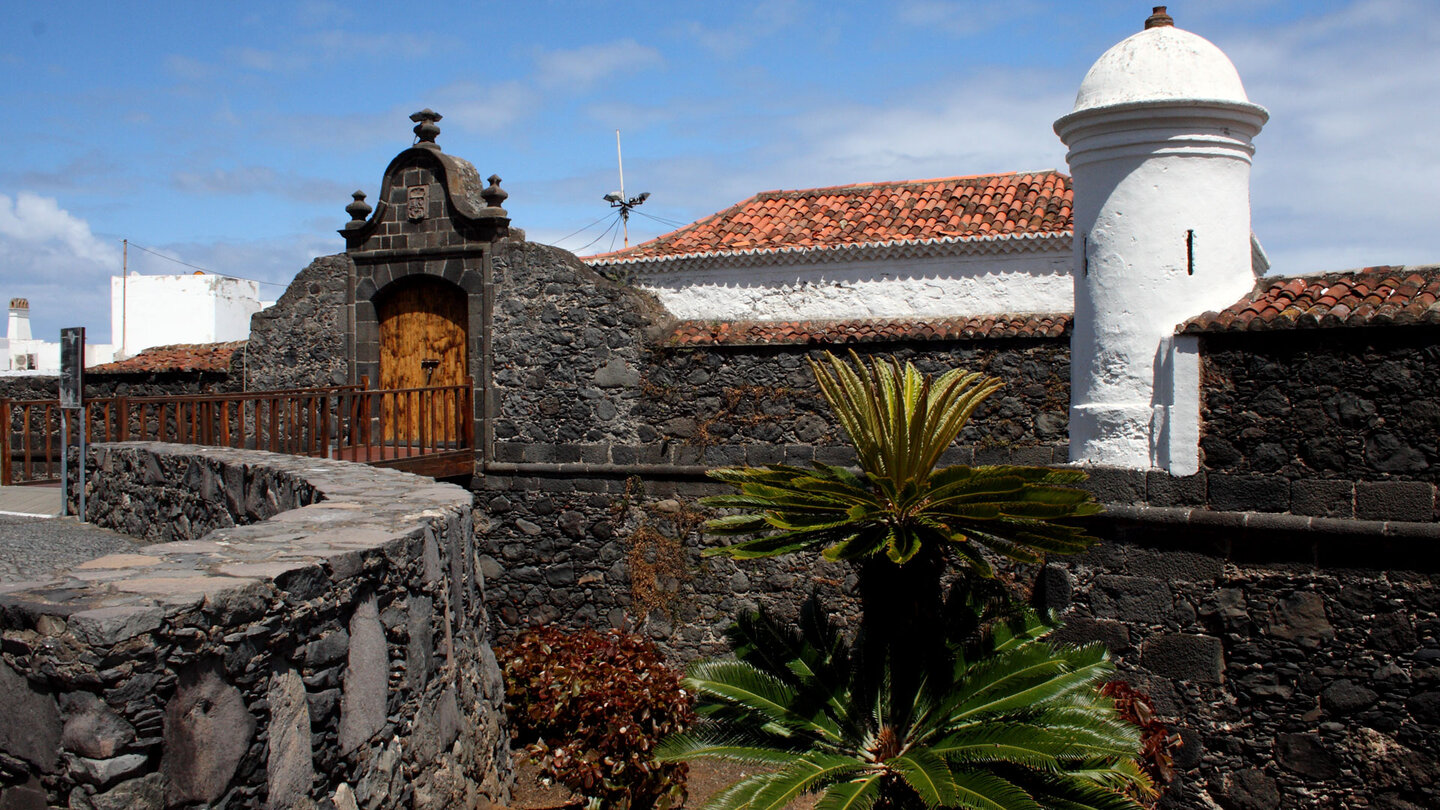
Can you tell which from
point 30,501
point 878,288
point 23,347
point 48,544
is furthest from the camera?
point 23,347

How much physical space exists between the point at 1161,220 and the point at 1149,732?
128 inches

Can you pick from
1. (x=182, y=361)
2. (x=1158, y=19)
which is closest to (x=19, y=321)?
(x=182, y=361)

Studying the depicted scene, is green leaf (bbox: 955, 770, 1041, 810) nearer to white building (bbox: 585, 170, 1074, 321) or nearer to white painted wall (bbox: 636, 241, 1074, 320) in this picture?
white building (bbox: 585, 170, 1074, 321)

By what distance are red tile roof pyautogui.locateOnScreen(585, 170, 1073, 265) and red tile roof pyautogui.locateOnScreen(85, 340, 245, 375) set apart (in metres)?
5.59

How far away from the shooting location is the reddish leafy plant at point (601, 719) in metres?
6.38

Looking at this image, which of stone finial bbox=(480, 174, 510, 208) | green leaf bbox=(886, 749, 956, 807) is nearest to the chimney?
stone finial bbox=(480, 174, 510, 208)

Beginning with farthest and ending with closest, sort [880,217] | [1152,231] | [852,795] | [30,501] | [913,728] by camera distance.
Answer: [880,217]
[30,501]
[1152,231]
[913,728]
[852,795]

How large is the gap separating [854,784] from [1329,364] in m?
3.96

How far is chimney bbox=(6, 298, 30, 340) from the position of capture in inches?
1029

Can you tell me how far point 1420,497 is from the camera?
5840 mm

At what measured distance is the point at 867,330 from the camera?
847cm

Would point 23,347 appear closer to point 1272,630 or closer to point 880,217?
point 880,217

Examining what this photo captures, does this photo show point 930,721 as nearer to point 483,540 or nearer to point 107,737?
point 107,737

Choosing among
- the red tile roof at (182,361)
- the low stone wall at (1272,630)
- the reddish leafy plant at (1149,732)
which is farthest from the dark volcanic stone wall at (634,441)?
the red tile roof at (182,361)
